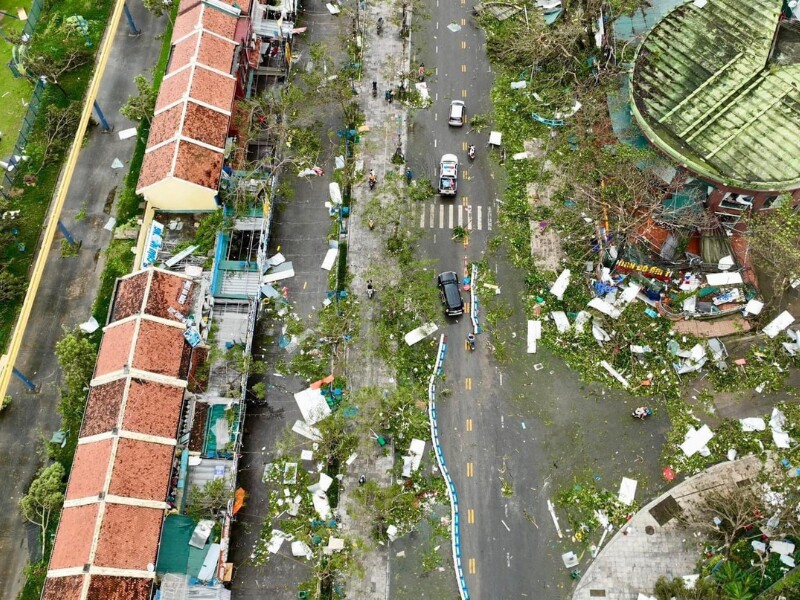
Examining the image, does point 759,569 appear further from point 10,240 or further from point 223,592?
point 10,240

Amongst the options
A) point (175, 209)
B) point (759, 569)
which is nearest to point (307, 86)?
point (175, 209)

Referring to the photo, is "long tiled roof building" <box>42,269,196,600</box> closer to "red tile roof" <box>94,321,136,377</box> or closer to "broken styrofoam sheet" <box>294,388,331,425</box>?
"red tile roof" <box>94,321,136,377</box>

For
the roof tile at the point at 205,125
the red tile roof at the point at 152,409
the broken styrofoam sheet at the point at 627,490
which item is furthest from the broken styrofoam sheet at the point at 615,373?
the roof tile at the point at 205,125

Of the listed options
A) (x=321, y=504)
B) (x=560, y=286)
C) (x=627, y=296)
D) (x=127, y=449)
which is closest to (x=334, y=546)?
(x=321, y=504)

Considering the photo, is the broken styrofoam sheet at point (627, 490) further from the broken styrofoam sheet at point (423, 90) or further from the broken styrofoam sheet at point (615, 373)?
the broken styrofoam sheet at point (423, 90)

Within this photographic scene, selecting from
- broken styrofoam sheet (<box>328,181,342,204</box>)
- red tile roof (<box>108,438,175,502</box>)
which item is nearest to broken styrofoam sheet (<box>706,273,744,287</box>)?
broken styrofoam sheet (<box>328,181,342,204</box>)

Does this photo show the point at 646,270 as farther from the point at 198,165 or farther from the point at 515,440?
the point at 198,165
